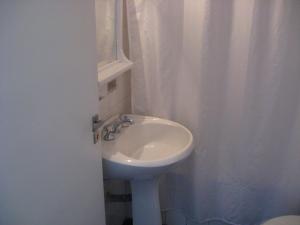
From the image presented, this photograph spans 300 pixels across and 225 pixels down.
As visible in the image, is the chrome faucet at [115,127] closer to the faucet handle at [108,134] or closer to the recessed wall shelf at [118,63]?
the faucet handle at [108,134]

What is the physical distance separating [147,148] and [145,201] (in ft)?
1.01

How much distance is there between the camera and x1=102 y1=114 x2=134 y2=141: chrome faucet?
1490mm

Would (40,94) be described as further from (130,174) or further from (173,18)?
(173,18)

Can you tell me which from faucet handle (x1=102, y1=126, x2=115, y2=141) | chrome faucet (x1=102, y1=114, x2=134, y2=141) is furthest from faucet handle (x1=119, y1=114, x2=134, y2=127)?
faucet handle (x1=102, y1=126, x2=115, y2=141)

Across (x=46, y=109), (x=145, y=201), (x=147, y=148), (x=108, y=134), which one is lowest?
(x=145, y=201)

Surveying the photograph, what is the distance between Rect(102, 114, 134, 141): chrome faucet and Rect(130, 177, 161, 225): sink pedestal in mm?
296

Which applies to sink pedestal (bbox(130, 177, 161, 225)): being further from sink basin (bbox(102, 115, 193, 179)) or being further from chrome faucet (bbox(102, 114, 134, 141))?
chrome faucet (bbox(102, 114, 134, 141))

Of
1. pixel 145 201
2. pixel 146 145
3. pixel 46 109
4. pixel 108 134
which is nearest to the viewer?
pixel 46 109

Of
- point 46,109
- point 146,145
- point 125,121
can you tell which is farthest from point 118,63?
point 46,109

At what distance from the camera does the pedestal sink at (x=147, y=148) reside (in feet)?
4.70

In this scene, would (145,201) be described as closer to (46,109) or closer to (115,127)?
(115,127)

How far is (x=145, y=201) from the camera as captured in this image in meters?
1.62

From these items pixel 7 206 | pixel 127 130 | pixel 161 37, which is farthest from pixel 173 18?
pixel 7 206

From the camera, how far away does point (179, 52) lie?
1621 mm
